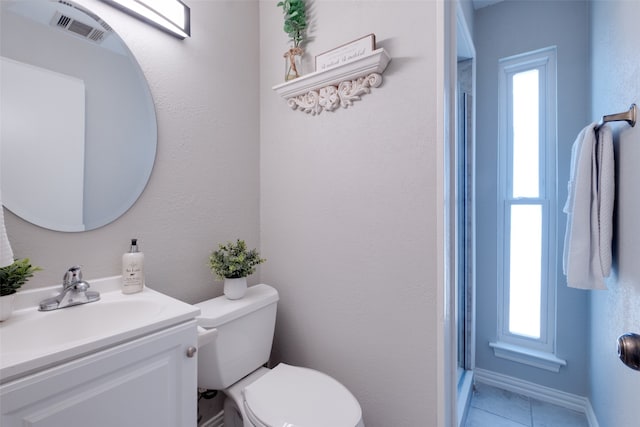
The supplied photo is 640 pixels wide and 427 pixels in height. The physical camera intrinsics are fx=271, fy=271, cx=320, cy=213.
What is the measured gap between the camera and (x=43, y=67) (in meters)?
0.86

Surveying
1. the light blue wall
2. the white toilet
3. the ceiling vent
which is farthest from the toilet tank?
the light blue wall

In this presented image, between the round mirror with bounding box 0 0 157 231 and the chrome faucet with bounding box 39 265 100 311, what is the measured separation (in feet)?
0.53

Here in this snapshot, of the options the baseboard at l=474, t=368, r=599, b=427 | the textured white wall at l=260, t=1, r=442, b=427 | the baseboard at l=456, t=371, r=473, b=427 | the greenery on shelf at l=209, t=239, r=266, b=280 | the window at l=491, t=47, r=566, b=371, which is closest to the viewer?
the textured white wall at l=260, t=1, r=442, b=427

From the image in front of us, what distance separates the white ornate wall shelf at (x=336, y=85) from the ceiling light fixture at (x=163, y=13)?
45 cm

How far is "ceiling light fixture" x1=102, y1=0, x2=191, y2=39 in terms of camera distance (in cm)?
100

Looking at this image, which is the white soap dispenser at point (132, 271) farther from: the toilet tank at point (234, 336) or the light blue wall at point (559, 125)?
the light blue wall at point (559, 125)

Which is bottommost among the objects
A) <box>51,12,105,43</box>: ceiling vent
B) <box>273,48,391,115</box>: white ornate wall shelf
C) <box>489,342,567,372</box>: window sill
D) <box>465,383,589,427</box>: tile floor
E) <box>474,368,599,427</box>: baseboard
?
<box>465,383,589,427</box>: tile floor

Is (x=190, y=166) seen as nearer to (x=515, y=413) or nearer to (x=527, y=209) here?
(x=527, y=209)

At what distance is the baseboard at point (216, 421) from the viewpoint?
128cm

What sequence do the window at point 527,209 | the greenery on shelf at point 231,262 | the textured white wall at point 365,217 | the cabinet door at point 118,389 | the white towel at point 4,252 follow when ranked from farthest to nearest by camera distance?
the window at point 527,209, the greenery on shelf at point 231,262, the textured white wall at point 365,217, the white towel at point 4,252, the cabinet door at point 118,389

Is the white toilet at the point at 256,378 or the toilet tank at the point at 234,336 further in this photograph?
the toilet tank at the point at 234,336

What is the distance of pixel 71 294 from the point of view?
0.85 metres

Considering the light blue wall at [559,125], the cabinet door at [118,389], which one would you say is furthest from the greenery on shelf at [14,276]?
the light blue wall at [559,125]

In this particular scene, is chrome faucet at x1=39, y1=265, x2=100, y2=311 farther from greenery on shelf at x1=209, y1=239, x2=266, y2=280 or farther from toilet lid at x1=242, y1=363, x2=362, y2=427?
toilet lid at x1=242, y1=363, x2=362, y2=427
